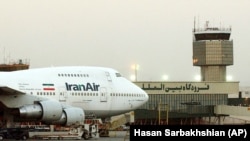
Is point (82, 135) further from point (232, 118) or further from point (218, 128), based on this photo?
point (232, 118)

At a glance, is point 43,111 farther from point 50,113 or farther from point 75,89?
point 75,89

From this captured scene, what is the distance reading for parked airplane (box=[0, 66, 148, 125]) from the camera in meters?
45.5

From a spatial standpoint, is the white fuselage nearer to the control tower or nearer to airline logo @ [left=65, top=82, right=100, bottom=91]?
airline logo @ [left=65, top=82, right=100, bottom=91]

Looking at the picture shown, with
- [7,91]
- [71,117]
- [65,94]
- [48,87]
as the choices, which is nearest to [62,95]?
[65,94]

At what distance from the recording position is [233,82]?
102 m

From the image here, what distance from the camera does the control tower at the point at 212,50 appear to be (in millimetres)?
139125

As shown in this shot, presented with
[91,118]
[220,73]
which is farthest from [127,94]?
[220,73]

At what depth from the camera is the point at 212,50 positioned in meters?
140

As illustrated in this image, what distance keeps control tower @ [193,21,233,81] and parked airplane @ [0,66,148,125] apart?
284 feet

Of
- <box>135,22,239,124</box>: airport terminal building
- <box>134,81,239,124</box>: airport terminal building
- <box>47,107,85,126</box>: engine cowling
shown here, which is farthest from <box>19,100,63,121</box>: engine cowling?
<box>134,81,239,124</box>: airport terminal building

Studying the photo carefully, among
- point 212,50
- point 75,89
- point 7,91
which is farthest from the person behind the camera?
point 212,50

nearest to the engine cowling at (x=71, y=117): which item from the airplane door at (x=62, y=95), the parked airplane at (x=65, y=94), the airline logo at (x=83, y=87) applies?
the parked airplane at (x=65, y=94)

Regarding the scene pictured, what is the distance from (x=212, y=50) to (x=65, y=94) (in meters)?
94.6

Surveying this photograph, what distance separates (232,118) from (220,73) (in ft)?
146
